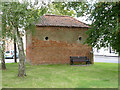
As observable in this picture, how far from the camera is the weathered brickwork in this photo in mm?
15742

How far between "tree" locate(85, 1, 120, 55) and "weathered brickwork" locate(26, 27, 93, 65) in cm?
548

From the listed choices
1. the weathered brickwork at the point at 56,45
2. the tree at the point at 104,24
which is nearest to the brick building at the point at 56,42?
the weathered brickwork at the point at 56,45

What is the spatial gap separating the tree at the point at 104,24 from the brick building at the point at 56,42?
548 cm

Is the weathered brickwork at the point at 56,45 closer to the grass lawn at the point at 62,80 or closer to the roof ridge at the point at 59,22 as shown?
the roof ridge at the point at 59,22

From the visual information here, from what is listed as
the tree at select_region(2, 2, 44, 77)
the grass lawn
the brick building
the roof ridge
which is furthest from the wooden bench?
the tree at select_region(2, 2, 44, 77)

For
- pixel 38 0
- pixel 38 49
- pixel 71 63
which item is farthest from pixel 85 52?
pixel 38 0

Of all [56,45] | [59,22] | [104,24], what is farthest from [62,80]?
[59,22]

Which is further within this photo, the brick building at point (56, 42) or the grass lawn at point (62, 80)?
the brick building at point (56, 42)

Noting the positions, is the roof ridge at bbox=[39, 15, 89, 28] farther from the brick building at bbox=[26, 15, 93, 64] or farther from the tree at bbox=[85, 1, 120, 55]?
the tree at bbox=[85, 1, 120, 55]

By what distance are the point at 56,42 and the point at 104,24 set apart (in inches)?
286

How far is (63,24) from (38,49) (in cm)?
388

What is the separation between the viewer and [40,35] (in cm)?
1584

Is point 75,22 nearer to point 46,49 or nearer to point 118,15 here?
point 46,49

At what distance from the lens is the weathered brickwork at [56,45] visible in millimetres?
15742
